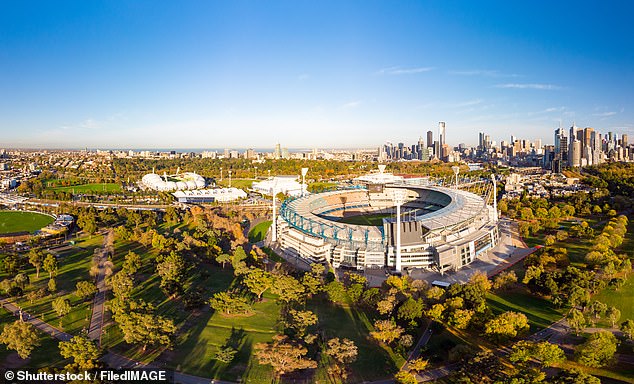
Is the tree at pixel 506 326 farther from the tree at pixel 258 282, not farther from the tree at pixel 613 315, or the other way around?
the tree at pixel 258 282

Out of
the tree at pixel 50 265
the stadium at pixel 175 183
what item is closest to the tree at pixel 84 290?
the tree at pixel 50 265

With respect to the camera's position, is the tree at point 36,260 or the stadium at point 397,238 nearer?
Result: the tree at point 36,260

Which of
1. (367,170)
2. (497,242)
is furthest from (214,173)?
(497,242)

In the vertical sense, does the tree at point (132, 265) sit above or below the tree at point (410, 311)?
above

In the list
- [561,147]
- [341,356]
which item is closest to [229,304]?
[341,356]

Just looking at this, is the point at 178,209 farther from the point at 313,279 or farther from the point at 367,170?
the point at 367,170

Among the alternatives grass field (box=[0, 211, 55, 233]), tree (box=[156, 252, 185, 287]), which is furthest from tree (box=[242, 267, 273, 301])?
grass field (box=[0, 211, 55, 233])

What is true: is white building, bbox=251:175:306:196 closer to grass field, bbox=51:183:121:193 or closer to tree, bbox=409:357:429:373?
grass field, bbox=51:183:121:193
